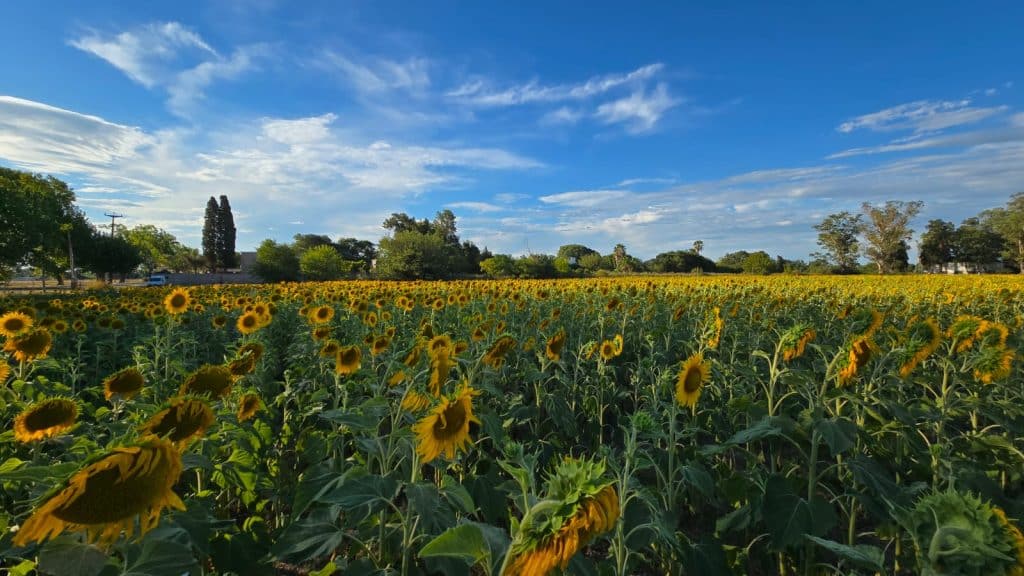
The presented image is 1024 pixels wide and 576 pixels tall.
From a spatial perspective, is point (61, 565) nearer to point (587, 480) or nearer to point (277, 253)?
point (587, 480)

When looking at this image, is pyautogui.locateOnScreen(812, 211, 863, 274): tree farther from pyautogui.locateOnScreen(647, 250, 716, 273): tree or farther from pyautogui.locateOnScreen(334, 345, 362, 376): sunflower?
pyautogui.locateOnScreen(334, 345, 362, 376): sunflower

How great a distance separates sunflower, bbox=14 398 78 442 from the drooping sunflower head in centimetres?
276

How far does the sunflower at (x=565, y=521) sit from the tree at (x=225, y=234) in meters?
90.7

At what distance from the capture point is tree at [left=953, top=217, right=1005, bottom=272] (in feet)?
216

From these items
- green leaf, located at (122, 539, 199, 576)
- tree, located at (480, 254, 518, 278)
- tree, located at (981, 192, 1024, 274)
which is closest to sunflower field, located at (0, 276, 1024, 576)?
green leaf, located at (122, 539, 199, 576)

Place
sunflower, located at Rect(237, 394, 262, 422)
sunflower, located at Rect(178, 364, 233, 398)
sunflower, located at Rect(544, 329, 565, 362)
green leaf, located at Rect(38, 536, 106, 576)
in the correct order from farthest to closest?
sunflower, located at Rect(544, 329, 565, 362) → sunflower, located at Rect(237, 394, 262, 422) → sunflower, located at Rect(178, 364, 233, 398) → green leaf, located at Rect(38, 536, 106, 576)

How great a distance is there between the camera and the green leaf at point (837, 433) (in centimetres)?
203

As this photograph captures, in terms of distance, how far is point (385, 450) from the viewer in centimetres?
198

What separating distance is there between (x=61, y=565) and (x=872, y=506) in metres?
3.02

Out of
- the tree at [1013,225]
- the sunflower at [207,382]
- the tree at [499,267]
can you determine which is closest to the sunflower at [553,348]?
the sunflower at [207,382]

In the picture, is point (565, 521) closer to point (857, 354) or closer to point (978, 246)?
point (857, 354)

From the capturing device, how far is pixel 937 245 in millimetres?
68562

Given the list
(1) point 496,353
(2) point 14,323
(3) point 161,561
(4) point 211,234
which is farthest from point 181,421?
(4) point 211,234

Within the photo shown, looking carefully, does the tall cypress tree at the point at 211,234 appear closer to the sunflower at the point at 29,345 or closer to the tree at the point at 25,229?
the tree at the point at 25,229
